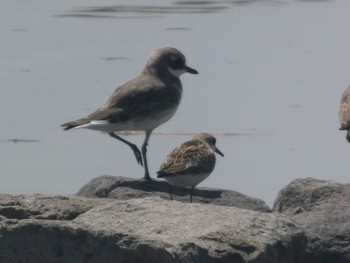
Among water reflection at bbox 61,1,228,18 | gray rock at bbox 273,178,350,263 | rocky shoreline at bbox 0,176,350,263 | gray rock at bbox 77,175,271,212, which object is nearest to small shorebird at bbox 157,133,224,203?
gray rock at bbox 77,175,271,212

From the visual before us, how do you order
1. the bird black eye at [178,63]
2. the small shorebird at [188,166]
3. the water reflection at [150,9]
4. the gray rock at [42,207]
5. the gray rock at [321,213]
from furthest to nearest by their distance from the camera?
the water reflection at [150,9], the bird black eye at [178,63], the small shorebird at [188,166], the gray rock at [321,213], the gray rock at [42,207]

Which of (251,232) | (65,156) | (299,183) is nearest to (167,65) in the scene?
(65,156)

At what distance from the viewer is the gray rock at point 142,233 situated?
6203mm

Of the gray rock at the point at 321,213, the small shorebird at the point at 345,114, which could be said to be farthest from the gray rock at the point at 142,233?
the small shorebird at the point at 345,114

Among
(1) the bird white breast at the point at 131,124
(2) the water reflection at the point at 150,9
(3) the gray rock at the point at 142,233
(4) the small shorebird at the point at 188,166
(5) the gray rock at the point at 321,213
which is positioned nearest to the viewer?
(3) the gray rock at the point at 142,233

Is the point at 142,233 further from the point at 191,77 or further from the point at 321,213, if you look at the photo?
the point at 191,77

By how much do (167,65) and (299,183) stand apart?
2307mm

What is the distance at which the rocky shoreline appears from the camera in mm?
6207

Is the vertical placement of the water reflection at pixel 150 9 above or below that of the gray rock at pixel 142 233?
below

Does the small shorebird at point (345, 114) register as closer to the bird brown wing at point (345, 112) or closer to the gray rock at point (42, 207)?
the bird brown wing at point (345, 112)

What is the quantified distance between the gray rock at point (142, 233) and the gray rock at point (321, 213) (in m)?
0.41

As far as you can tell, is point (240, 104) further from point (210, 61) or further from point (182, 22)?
point (182, 22)

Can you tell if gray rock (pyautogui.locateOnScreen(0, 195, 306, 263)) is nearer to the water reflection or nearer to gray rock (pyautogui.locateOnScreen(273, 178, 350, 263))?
gray rock (pyautogui.locateOnScreen(273, 178, 350, 263))

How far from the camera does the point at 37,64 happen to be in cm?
1319
